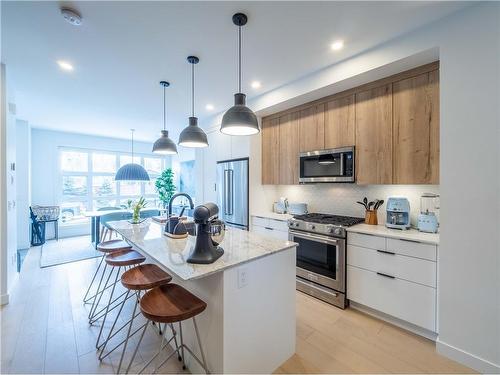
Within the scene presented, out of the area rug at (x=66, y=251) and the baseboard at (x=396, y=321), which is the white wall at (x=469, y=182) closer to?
the baseboard at (x=396, y=321)

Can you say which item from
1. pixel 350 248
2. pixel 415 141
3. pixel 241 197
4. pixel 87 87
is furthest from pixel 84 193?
pixel 415 141

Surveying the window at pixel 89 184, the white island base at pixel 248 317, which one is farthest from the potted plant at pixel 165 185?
the white island base at pixel 248 317

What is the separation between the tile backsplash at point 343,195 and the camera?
103 inches

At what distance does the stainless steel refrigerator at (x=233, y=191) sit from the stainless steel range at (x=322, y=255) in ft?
3.21

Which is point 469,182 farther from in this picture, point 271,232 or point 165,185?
point 165,185

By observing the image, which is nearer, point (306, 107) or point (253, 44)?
point (253, 44)

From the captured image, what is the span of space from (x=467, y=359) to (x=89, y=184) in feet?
25.8

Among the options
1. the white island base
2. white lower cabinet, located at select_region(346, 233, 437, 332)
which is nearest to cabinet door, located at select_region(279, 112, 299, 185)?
white lower cabinet, located at select_region(346, 233, 437, 332)

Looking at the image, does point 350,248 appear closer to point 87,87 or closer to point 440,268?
point 440,268

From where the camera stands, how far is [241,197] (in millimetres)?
3807

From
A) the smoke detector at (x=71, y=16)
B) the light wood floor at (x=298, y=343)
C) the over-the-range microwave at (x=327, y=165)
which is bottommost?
the light wood floor at (x=298, y=343)

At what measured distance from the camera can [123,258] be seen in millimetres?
2279

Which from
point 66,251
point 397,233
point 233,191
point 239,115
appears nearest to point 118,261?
point 239,115

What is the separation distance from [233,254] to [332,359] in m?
1.24
